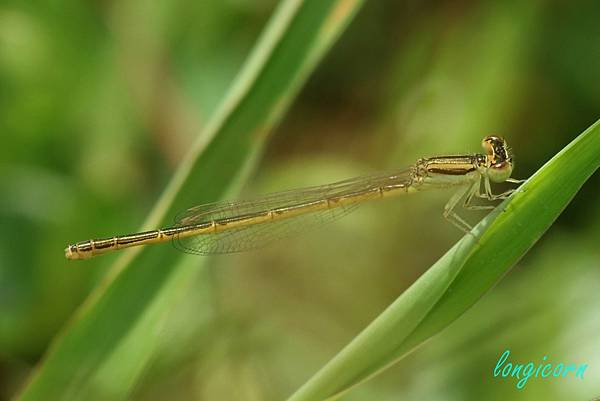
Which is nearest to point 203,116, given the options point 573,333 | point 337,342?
point 337,342

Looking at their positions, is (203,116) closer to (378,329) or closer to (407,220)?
(407,220)

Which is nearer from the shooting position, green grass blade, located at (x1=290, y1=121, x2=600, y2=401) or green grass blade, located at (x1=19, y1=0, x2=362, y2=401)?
green grass blade, located at (x1=290, y1=121, x2=600, y2=401)

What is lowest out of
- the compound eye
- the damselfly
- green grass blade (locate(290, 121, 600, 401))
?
green grass blade (locate(290, 121, 600, 401))

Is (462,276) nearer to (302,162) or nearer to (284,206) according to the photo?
(284,206)

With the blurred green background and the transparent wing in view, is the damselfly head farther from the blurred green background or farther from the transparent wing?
the blurred green background

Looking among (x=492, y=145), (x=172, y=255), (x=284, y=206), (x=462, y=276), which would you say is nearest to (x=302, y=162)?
(x=284, y=206)

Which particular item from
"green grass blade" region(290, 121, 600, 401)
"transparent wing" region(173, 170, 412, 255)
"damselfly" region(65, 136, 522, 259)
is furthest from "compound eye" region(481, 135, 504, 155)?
"green grass blade" region(290, 121, 600, 401)

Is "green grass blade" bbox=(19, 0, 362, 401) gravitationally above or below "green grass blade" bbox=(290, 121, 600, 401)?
above
